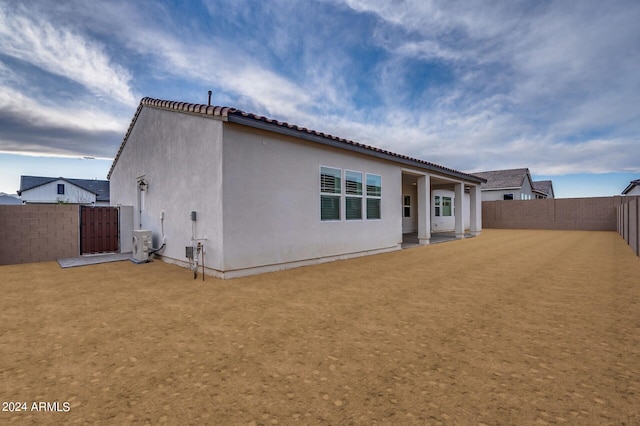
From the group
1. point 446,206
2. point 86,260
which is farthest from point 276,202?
point 446,206

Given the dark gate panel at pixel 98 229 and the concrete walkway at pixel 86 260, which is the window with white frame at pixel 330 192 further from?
the dark gate panel at pixel 98 229

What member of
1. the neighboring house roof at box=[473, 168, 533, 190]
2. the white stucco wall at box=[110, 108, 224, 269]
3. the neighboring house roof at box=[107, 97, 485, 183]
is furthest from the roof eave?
the neighboring house roof at box=[473, 168, 533, 190]

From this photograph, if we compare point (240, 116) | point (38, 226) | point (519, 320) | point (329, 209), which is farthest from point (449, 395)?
point (38, 226)

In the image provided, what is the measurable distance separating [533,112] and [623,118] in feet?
16.5

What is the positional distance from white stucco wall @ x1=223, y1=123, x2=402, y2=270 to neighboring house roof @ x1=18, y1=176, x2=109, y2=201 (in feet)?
131

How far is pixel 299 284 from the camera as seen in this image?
578 cm

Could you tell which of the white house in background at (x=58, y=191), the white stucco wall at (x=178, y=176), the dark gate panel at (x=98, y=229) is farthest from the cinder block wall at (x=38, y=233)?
the white house in background at (x=58, y=191)

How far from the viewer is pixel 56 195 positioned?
1366 inches

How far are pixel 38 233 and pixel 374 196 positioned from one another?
1098 cm

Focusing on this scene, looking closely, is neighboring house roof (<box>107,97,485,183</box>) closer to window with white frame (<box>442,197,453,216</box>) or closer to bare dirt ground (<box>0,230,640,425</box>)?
bare dirt ground (<box>0,230,640,425</box>)

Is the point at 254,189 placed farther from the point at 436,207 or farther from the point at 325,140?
the point at 436,207

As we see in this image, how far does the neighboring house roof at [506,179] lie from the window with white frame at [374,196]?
2248 centimetres

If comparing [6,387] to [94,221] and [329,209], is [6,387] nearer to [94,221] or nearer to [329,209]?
[329,209]

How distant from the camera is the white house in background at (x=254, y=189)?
248 inches
